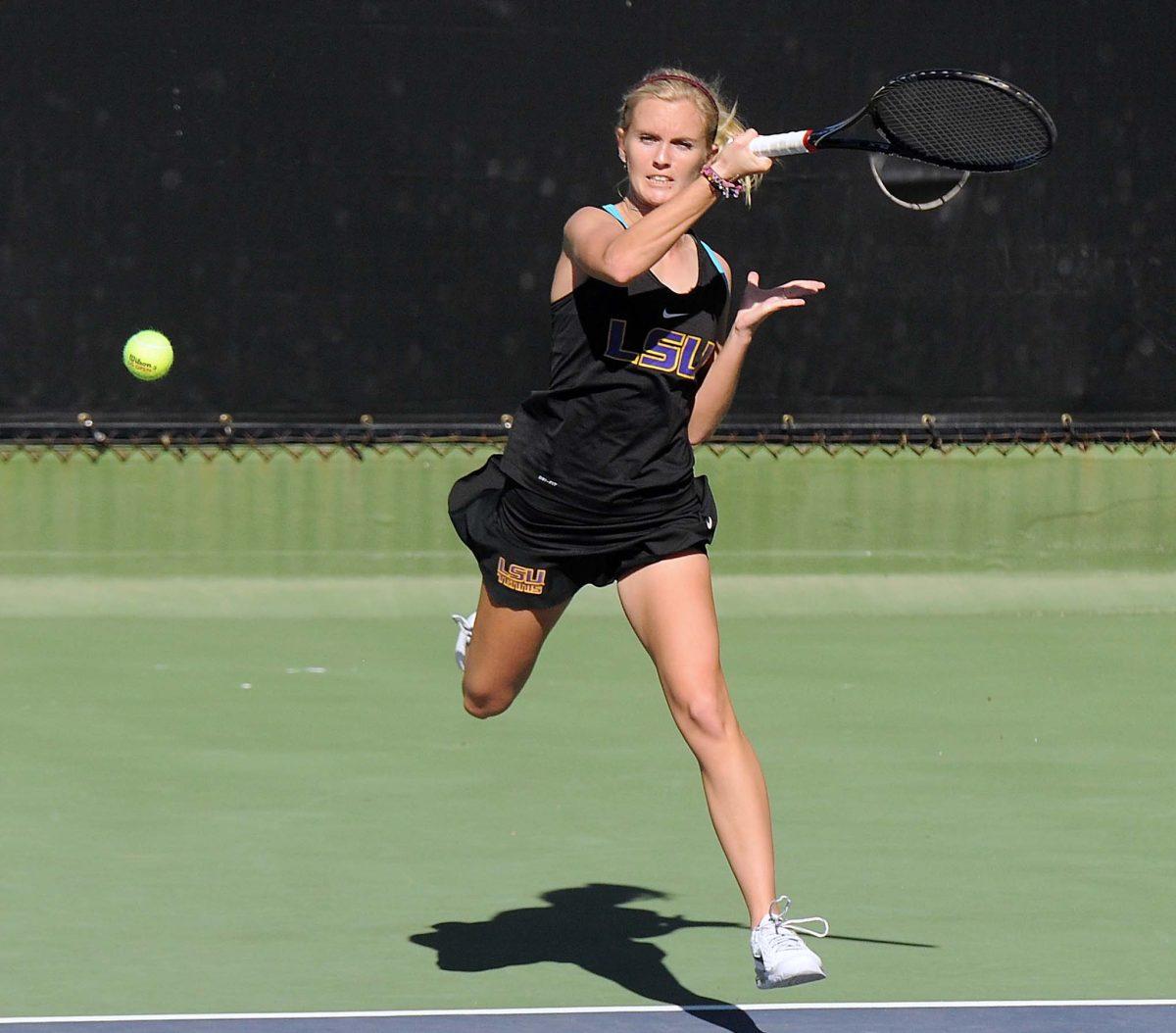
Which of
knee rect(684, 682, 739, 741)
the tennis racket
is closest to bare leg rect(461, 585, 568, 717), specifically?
knee rect(684, 682, 739, 741)

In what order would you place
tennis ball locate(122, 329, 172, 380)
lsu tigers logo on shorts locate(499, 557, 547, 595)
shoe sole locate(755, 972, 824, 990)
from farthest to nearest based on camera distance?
tennis ball locate(122, 329, 172, 380)
lsu tigers logo on shorts locate(499, 557, 547, 595)
shoe sole locate(755, 972, 824, 990)

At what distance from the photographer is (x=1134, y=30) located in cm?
809

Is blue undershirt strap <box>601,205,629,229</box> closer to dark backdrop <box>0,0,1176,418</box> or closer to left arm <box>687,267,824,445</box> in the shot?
left arm <box>687,267,824,445</box>

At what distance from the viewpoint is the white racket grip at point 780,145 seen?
344cm

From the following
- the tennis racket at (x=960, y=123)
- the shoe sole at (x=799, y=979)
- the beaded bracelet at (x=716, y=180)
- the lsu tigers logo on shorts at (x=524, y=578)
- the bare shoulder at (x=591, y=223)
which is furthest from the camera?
the tennis racket at (x=960, y=123)

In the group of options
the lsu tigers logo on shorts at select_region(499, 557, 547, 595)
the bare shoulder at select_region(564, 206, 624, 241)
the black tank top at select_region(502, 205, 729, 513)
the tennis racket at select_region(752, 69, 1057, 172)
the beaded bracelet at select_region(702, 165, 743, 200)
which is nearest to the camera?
the beaded bracelet at select_region(702, 165, 743, 200)

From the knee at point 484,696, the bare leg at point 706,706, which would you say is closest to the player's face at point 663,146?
the bare leg at point 706,706

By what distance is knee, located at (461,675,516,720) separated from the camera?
4.01 m

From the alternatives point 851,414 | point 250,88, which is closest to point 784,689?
point 851,414

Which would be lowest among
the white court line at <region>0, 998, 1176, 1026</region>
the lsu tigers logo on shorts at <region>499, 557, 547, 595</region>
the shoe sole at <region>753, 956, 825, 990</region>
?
the white court line at <region>0, 998, 1176, 1026</region>

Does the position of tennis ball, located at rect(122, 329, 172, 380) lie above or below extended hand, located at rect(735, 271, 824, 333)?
below

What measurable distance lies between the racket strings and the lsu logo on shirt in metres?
0.58

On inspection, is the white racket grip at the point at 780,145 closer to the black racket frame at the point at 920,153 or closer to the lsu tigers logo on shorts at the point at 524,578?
the black racket frame at the point at 920,153

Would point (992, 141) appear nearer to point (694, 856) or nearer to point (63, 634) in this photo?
point (694, 856)
